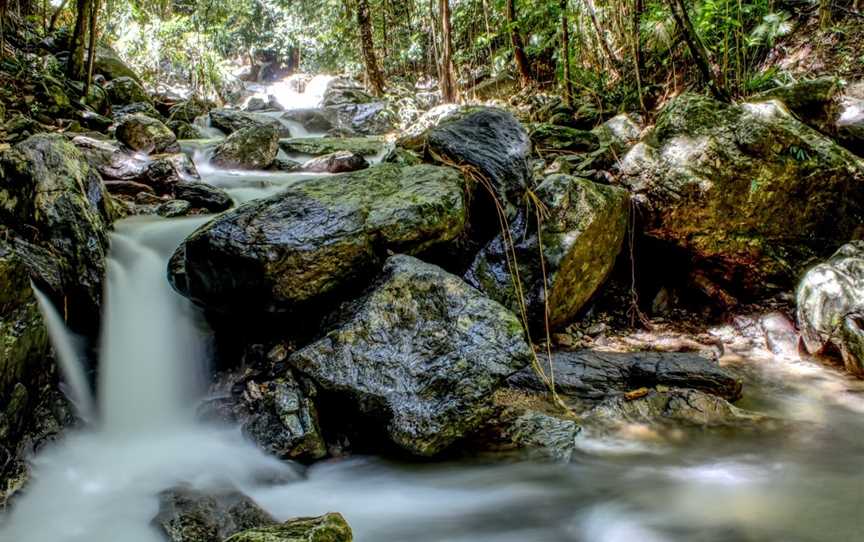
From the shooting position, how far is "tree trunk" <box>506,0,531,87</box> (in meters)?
9.48

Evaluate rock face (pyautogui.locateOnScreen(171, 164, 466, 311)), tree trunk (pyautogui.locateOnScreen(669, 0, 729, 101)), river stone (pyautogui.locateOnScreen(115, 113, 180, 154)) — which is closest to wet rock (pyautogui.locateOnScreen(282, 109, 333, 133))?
river stone (pyautogui.locateOnScreen(115, 113, 180, 154))

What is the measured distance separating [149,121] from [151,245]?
422cm

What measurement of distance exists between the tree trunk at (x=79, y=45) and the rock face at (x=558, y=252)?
999 cm

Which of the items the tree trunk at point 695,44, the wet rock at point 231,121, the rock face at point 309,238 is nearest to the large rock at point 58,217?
the rock face at point 309,238

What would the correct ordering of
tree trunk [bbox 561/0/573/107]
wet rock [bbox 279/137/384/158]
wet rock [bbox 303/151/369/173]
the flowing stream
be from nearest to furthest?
the flowing stream, tree trunk [bbox 561/0/573/107], wet rock [bbox 303/151/369/173], wet rock [bbox 279/137/384/158]

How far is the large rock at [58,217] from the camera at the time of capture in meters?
3.41

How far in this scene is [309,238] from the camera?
3.37 m

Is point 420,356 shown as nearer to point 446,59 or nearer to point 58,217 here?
point 58,217

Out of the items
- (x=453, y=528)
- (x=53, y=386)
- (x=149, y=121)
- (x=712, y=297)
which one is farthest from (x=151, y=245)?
(x=712, y=297)

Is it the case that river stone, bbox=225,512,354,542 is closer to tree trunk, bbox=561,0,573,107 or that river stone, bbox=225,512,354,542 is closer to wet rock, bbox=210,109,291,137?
tree trunk, bbox=561,0,573,107

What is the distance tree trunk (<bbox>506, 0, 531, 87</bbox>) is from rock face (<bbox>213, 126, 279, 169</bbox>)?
4.99m

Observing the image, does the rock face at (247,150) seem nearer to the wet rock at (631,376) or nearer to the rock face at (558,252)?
the rock face at (558,252)

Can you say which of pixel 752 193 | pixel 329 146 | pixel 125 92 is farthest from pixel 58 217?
pixel 125 92

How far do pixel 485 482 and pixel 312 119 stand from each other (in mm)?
12914
